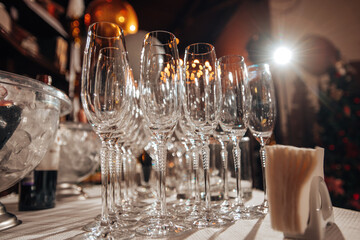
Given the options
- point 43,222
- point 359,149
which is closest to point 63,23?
point 43,222

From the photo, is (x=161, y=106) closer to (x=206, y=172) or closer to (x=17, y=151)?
(x=206, y=172)

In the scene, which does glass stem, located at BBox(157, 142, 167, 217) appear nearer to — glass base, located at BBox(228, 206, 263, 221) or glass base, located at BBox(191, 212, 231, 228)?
glass base, located at BBox(191, 212, 231, 228)

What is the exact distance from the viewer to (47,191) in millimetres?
881

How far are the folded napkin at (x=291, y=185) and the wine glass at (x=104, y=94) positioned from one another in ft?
0.99

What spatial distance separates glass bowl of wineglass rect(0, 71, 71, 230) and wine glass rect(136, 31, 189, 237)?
0.96 ft

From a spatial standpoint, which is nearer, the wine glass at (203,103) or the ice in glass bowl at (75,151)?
the wine glass at (203,103)

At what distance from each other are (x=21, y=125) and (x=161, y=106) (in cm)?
36

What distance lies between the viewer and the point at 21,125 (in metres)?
0.61

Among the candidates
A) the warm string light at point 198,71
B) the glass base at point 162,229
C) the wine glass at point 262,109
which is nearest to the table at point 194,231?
the glass base at point 162,229

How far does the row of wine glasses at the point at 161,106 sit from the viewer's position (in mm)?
535

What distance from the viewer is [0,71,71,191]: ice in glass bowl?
579mm

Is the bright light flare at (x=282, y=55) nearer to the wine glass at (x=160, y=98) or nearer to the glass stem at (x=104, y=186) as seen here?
the wine glass at (x=160, y=98)

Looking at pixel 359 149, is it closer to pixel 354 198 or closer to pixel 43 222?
pixel 354 198

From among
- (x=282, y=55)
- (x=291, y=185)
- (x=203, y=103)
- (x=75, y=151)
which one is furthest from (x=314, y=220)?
(x=282, y=55)
